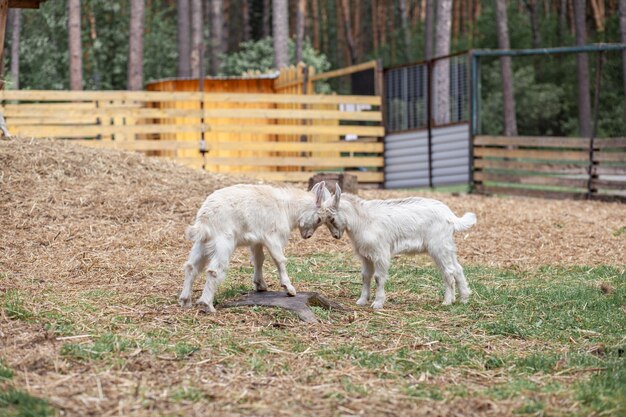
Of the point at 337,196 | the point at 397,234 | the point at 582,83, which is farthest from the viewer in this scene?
the point at 582,83

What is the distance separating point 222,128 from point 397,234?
34.5 feet

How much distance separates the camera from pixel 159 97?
1823cm

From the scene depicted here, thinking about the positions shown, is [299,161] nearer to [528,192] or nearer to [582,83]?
[528,192]

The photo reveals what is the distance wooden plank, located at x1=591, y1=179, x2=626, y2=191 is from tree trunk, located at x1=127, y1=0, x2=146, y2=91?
13173 millimetres

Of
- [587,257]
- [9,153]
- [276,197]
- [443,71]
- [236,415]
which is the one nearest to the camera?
[236,415]

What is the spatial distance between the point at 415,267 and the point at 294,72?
11.3 m

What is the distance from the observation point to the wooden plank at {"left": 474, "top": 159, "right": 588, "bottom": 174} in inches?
713

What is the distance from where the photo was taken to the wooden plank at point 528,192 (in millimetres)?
18078

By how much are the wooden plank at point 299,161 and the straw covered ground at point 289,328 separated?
552 centimetres

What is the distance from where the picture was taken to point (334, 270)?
10.2 m

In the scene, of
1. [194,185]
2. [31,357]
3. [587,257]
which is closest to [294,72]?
[194,185]

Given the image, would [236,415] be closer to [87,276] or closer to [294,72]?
[87,276]

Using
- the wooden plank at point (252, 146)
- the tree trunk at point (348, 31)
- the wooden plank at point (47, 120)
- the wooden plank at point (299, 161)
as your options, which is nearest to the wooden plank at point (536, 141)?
the wooden plank at point (299, 161)

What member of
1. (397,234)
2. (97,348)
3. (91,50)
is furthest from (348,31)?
(97,348)
